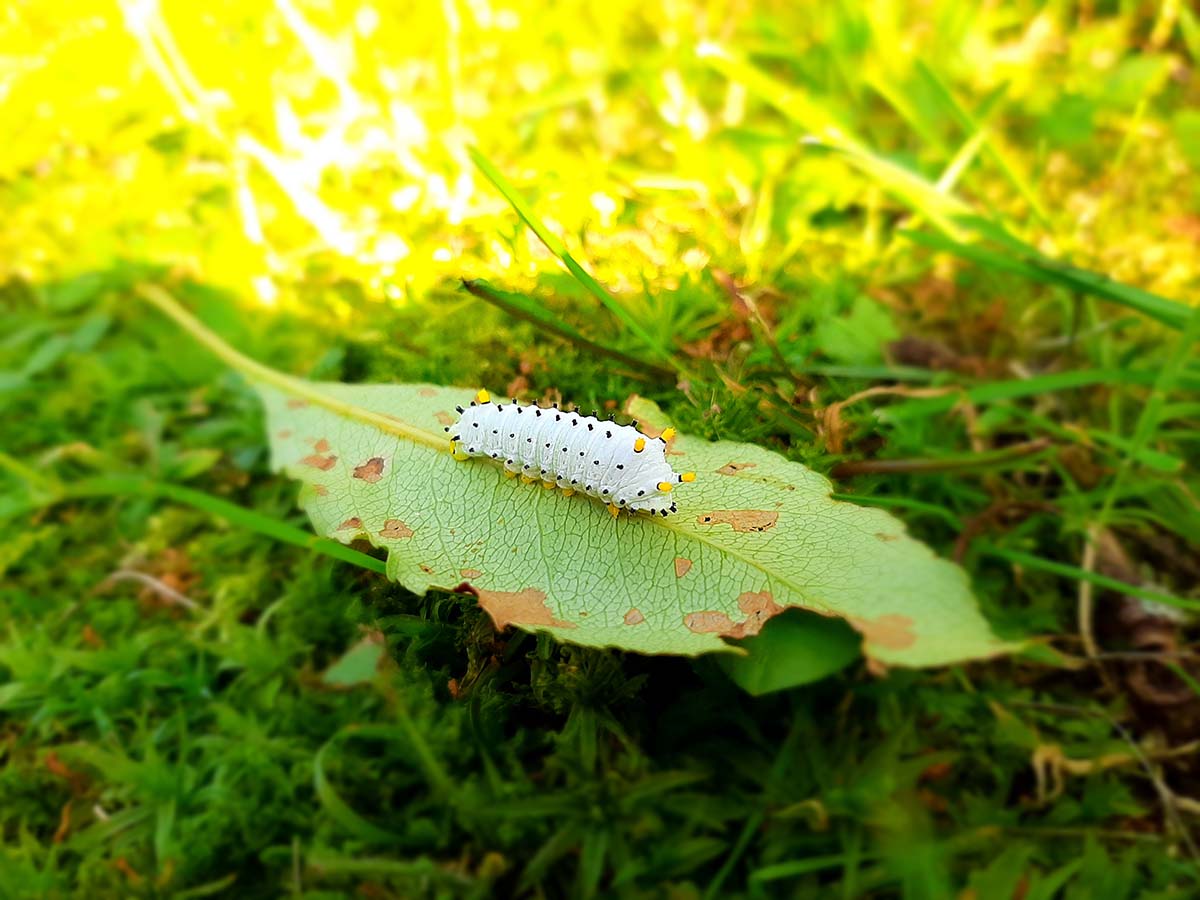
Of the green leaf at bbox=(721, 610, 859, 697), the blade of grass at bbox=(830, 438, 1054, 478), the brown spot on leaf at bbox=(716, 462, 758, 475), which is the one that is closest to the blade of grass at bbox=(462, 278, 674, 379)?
the brown spot on leaf at bbox=(716, 462, 758, 475)

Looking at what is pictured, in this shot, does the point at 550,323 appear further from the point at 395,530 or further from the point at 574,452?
Answer: the point at 395,530

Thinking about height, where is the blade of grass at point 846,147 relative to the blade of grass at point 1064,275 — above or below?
above

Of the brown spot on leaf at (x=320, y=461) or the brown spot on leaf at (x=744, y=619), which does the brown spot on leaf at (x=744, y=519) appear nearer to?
the brown spot on leaf at (x=744, y=619)

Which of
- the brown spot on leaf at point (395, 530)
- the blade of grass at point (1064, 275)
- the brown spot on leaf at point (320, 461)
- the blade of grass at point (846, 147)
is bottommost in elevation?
the brown spot on leaf at point (320, 461)

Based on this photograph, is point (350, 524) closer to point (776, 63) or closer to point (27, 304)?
point (27, 304)

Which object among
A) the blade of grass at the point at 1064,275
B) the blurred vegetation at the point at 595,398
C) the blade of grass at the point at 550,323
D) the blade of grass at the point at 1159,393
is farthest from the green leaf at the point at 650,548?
the blade of grass at the point at 1064,275

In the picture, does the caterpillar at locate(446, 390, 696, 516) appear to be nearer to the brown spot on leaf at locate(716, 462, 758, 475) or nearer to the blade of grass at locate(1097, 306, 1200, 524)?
the brown spot on leaf at locate(716, 462, 758, 475)

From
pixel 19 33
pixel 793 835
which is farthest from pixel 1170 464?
pixel 19 33
